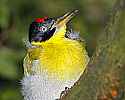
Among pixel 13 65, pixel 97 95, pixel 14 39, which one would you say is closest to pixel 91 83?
pixel 97 95

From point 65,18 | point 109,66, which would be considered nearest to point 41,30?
point 65,18

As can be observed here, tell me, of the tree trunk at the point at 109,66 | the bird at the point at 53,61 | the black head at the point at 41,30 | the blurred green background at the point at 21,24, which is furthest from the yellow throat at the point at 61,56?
the tree trunk at the point at 109,66

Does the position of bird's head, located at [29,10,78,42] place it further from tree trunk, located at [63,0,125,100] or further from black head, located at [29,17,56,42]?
tree trunk, located at [63,0,125,100]

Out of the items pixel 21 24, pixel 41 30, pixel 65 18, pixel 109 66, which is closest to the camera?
pixel 109 66

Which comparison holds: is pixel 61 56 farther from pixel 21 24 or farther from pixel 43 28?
pixel 21 24

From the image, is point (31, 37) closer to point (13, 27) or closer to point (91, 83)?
point (13, 27)

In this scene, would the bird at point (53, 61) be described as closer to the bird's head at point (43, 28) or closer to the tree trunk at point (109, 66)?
the bird's head at point (43, 28)

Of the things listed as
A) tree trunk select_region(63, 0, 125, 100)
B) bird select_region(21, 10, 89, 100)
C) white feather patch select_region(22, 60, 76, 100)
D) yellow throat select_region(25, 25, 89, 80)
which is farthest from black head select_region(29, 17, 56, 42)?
tree trunk select_region(63, 0, 125, 100)
